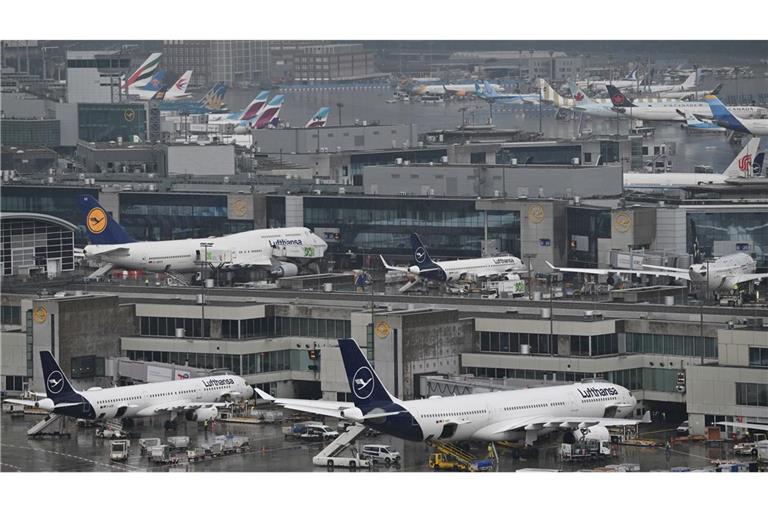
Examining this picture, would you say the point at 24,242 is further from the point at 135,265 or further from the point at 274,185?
the point at 274,185

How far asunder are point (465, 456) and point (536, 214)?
56.3m

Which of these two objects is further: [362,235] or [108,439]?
[362,235]

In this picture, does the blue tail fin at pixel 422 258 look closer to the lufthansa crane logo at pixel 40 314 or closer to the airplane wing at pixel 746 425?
the lufthansa crane logo at pixel 40 314

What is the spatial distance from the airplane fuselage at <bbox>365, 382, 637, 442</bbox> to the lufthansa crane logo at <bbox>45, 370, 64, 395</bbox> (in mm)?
13450

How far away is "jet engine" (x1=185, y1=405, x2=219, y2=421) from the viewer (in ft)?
297

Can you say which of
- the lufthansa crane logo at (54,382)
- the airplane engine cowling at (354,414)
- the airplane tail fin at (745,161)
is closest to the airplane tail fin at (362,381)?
the airplane engine cowling at (354,414)

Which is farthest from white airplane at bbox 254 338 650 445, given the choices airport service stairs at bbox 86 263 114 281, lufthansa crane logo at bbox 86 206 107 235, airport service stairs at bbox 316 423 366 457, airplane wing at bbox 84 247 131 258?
lufthansa crane logo at bbox 86 206 107 235

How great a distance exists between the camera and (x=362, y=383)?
78.7 metres

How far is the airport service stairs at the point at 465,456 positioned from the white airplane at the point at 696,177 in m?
83.7

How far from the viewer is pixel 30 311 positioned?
323 feet

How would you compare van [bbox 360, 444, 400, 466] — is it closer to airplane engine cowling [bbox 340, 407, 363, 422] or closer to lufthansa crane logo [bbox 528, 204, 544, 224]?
airplane engine cowling [bbox 340, 407, 363, 422]

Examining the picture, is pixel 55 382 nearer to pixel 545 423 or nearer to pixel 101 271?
pixel 545 423

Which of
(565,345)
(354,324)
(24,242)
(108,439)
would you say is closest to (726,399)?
(565,345)

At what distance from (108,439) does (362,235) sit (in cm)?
5738
